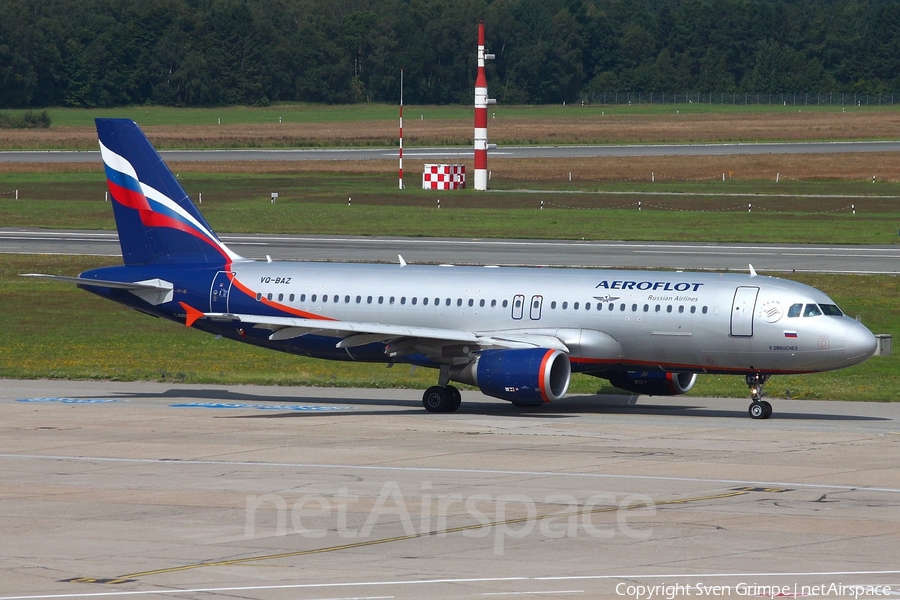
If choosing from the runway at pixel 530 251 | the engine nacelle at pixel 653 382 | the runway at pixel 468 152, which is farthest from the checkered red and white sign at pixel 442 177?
the engine nacelle at pixel 653 382

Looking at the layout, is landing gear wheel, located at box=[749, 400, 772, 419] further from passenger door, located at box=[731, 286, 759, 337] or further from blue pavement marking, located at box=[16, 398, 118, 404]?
blue pavement marking, located at box=[16, 398, 118, 404]

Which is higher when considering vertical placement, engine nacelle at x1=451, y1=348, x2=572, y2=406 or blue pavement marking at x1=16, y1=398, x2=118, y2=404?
engine nacelle at x1=451, y1=348, x2=572, y2=406

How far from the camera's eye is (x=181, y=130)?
7042 inches

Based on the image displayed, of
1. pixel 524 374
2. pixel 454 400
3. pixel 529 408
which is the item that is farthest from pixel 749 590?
pixel 529 408

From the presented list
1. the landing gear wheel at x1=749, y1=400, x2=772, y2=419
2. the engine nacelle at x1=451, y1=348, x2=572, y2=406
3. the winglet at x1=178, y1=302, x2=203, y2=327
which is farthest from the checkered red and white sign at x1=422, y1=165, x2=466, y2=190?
the landing gear wheel at x1=749, y1=400, x2=772, y2=419

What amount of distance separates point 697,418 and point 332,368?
48.3ft

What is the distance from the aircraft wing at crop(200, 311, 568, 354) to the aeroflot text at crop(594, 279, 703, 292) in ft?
6.85

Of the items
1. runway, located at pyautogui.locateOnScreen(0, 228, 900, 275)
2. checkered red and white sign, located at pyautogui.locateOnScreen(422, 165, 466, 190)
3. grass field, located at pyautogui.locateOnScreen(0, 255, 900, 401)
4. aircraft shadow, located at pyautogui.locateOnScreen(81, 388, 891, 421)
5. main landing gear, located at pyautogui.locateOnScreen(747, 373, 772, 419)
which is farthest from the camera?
checkered red and white sign, located at pyautogui.locateOnScreen(422, 165, 466, 190)

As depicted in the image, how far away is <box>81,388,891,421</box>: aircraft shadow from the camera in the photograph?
3522 cm

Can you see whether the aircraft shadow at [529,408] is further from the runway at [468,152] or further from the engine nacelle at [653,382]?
the runway at [468,152]

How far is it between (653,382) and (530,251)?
33127mm

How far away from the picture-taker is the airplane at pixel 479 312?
34.0 metres

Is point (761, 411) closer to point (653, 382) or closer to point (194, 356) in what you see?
point (653, 382)

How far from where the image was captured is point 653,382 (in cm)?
3662
